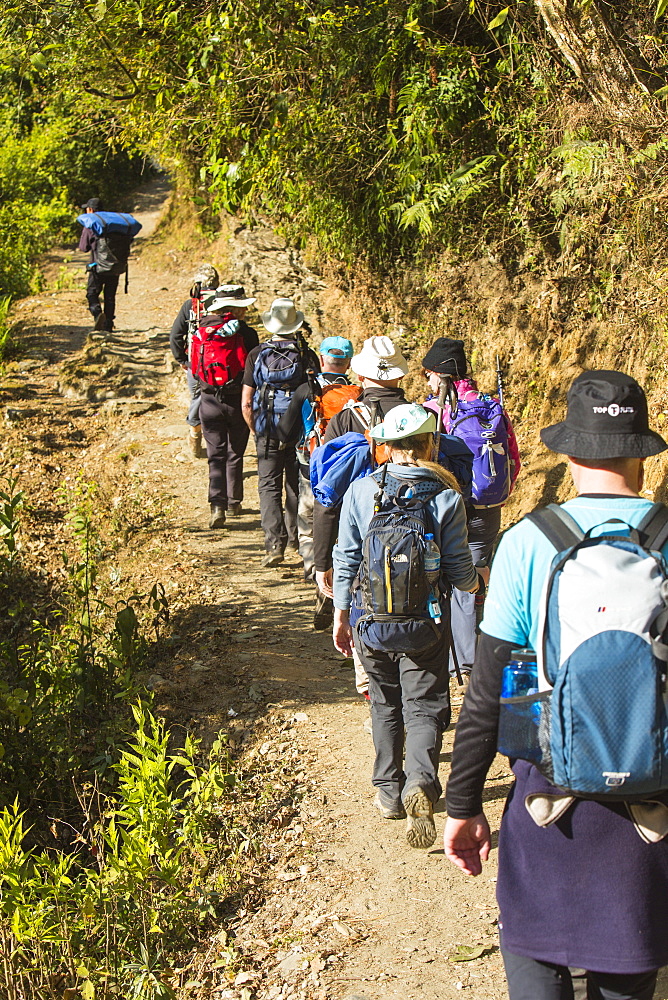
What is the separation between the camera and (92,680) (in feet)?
22.3

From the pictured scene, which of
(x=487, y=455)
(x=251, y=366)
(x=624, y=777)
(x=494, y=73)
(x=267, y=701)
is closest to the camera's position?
(x=624, y=777)

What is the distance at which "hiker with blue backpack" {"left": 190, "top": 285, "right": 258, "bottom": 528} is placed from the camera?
27.7 feet

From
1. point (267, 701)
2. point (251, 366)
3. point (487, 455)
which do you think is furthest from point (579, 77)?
point (267, 701)

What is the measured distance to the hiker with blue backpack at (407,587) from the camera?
13.8 feet

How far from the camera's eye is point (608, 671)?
7.12 feet

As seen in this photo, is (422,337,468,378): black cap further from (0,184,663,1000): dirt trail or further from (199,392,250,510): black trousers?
(199,392,250,510): black trousers

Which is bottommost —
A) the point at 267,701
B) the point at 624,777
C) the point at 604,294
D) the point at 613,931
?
the point at 267,701

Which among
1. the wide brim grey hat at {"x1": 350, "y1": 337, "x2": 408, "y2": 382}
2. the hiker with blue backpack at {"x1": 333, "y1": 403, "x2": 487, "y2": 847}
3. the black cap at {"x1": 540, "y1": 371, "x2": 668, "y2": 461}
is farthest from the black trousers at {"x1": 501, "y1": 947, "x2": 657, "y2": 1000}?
the wide brim grey hat at {"x1": 350, "y1": 337, "x2": 408, "y2": 382}

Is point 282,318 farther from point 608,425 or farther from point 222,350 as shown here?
point 608,425

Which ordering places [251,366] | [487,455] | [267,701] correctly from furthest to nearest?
1. [251,366]
2. [267,701]
3. [487,455]

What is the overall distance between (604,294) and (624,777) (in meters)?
7.96

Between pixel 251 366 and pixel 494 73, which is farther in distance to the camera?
pixel 494 73

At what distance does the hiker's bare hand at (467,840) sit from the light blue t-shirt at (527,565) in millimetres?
529

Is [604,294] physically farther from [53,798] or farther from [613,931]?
[613,931]
